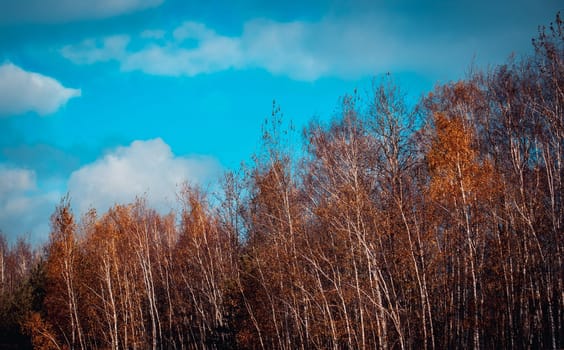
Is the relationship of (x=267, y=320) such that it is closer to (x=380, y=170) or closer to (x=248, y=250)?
(x=248, y=250)

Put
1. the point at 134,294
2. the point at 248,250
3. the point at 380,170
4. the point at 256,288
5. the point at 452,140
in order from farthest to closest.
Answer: the point at 134,294, the point at 248,250, the point at 256,288, the point at 380,170, the point at 452,140

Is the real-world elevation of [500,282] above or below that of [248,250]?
below

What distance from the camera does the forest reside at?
59.4 feet

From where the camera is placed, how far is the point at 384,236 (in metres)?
19.2

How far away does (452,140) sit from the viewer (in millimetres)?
18812

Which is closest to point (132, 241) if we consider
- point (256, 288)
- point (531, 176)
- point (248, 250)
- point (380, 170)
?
point (248, 250)

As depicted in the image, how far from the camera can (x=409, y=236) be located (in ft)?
57.2

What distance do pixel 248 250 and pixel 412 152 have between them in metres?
10.4

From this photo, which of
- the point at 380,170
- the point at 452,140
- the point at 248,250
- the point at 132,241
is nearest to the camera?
the point at 452,140

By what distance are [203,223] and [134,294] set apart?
579 centimetres

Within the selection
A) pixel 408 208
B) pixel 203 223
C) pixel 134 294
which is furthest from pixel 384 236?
pixel 134 294

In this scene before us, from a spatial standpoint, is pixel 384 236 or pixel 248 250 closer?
pixel 384 236

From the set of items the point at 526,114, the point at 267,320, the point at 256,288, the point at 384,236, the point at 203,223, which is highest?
the point at 526,114

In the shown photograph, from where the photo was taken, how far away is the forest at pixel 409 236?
18094 mm
